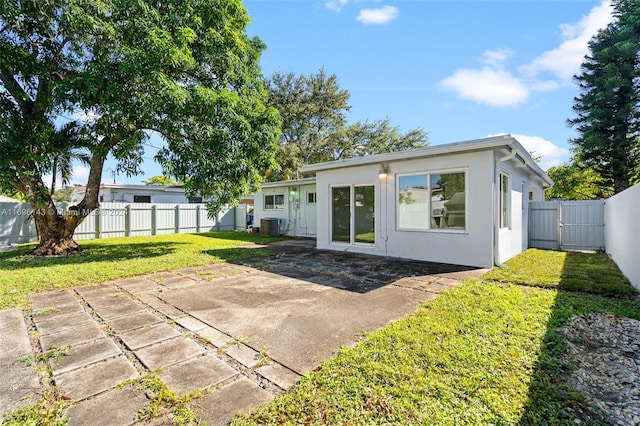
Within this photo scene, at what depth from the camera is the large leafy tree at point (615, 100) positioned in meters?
15.9

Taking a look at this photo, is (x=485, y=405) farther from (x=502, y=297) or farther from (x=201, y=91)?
(x=201, y=91)

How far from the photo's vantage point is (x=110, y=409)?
1971mm

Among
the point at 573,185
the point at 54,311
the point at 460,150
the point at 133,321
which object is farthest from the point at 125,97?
the point at 573,185

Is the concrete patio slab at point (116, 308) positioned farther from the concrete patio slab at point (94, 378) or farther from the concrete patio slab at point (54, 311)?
the concrete patio slab at point (94, 378)

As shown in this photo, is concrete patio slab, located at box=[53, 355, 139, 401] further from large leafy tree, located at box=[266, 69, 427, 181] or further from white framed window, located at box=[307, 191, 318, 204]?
large leafy tree, located at box=[266, 69, 427, 181]

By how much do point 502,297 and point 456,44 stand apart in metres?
8.29

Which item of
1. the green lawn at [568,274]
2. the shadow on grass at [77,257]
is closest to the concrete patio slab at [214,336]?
the green lawn at [568,274]

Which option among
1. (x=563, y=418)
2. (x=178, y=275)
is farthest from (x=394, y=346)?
(x=178, y=275)

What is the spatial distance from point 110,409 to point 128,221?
46.4 ft

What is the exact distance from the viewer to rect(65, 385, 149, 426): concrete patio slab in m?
1.85

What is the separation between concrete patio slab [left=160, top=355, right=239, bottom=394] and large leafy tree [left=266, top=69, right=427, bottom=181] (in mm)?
20069

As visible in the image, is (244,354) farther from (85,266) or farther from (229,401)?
(85,266)

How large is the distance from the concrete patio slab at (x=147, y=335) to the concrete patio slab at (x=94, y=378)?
30 centimetres

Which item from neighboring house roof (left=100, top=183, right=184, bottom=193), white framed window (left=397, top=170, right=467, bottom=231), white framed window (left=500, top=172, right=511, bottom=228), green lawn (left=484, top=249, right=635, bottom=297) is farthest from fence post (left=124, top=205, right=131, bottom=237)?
white framed window (left=500, top=172, right=511, bottom=228)
